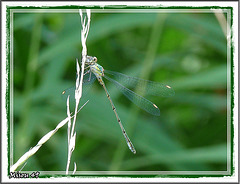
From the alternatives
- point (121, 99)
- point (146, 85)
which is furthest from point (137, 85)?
point (121, 99)

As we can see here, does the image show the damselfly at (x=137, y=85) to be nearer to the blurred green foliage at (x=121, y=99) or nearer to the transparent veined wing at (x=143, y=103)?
the transparent veined wing at (x=143, y=103)

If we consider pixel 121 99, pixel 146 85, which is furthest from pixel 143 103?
pixel 121 99

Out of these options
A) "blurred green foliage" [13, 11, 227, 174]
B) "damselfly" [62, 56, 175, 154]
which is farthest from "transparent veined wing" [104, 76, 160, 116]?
"blurred green foliage" [13, 11, 227, 174]

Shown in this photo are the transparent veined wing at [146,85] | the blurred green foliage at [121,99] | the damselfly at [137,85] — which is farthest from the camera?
the blurred green foliage at [121,99]

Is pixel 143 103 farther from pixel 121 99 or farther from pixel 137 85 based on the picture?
pixel 121 99

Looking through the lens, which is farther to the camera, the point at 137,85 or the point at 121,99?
the point at 121,99

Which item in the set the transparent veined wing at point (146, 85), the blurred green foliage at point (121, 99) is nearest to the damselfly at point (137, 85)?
the transparent veined wing at point (146, 85)

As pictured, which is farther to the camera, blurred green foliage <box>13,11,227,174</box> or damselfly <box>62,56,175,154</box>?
blurred green foliage <box>13,11,227,174</box>

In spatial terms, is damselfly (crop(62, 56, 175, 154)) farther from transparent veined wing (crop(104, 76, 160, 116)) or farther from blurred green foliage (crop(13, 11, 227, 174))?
blurred green foliage (crop(13, 11, 227, 174))
